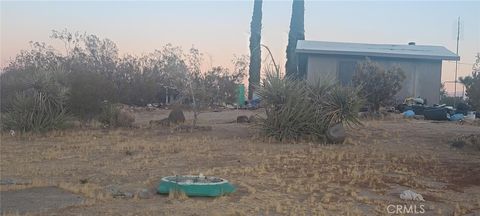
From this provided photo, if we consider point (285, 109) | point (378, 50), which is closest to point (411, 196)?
point (285, 109)

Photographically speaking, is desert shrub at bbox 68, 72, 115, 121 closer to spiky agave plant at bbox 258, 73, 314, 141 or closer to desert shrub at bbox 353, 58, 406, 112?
spiky agave plant at bbox 258, 73, 314, 141

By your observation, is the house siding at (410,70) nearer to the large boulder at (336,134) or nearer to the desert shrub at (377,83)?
the desert shrub at (377,83)

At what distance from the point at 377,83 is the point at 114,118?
1022 centimetres

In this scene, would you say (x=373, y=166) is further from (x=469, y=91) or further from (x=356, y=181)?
(x=469, y=91)

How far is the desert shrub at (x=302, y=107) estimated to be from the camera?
15.8 metres

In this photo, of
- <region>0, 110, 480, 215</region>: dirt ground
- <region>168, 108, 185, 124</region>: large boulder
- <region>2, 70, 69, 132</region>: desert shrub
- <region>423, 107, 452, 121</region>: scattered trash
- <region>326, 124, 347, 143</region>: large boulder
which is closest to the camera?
<region>0, 110, 480, 215</region>: dirt ground

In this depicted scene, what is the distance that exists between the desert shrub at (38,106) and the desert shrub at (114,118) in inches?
80.2

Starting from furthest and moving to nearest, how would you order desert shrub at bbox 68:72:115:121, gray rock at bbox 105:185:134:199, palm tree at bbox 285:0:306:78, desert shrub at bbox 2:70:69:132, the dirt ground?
palm tree at bbox 285:0:306:78 < desert shrub at bbox 68:72:115:121 < desert shrub at bbox 2:70:69:132 < gray rock at bbox 105:185:134:199 < the dirt ground

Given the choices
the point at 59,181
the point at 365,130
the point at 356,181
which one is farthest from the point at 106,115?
the point at 356,181

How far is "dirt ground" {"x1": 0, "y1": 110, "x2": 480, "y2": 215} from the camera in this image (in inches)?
299

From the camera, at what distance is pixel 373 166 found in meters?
11.3

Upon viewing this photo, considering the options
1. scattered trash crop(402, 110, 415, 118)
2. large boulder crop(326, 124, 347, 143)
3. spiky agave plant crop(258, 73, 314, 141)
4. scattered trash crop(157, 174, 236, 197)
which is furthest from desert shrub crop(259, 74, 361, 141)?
scattered trash crop(157, 174, 236, 197)

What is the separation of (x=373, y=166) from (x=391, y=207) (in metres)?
3.79

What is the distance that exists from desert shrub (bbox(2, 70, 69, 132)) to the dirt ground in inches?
21.4
